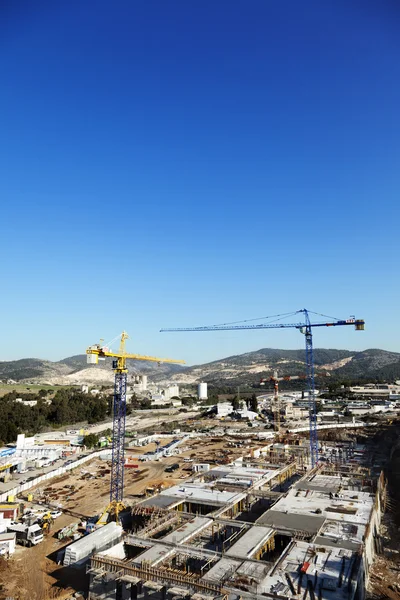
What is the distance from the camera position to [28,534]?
24.8m

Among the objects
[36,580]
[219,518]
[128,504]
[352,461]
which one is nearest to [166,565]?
[219,518]

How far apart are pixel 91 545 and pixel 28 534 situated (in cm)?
565

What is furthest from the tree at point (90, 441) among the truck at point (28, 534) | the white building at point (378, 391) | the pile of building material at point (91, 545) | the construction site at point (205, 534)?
the white building at point (378, 391)

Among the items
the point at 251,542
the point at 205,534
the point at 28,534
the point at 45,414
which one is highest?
the point at 251,542

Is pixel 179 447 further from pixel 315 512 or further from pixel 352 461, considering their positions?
pixel 315 512

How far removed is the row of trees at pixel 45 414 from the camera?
60.2m

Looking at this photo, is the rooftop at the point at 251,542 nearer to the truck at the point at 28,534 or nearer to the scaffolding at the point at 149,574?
the scaffolding at the point at 149,574

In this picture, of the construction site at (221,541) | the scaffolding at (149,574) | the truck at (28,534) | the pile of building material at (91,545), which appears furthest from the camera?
the truck at (28,534)

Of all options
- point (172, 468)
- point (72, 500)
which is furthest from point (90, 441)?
point (72, 500)

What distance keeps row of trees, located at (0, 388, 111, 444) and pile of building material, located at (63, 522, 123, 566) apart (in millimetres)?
39519

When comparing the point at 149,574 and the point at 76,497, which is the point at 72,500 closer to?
the point at 76,497

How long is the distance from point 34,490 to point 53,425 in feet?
128

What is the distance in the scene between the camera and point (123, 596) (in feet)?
53.5

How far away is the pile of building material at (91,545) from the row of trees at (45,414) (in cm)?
3952
